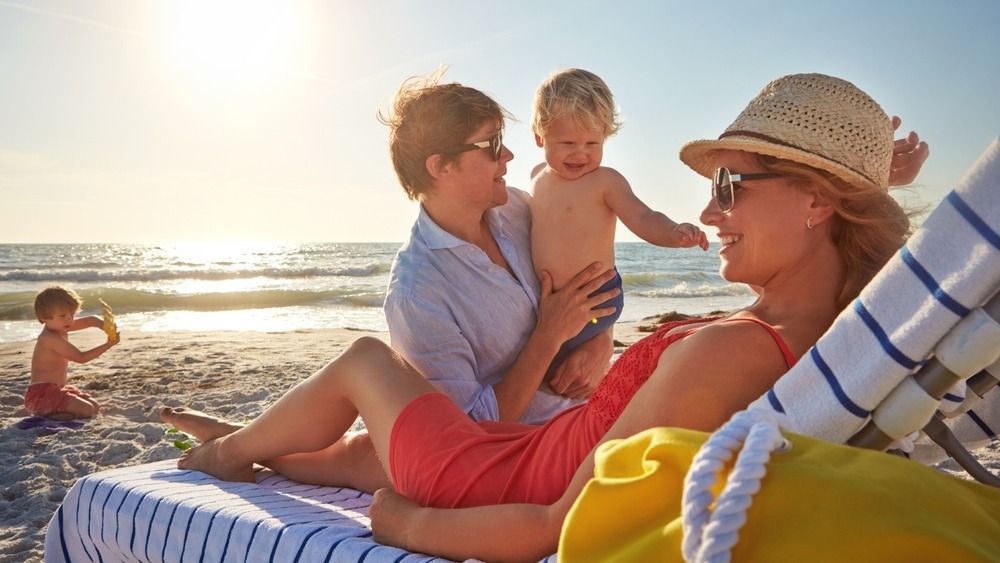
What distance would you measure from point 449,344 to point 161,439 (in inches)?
125

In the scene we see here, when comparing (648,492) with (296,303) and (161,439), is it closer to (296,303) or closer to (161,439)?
(161,439)

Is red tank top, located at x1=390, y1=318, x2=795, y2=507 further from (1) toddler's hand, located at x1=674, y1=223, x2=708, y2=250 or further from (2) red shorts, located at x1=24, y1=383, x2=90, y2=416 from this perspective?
(2) red shorts, located at x1=24, y1=383, x2=90, y2=416

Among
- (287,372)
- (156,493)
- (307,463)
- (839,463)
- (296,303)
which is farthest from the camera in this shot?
(296,303)

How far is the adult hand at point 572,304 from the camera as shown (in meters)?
3.58

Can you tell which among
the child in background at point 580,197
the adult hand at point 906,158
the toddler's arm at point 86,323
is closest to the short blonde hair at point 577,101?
the child in background at point 580,197

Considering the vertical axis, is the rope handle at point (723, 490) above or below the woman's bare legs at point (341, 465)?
above

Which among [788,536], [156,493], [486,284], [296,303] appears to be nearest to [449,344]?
[486,284]

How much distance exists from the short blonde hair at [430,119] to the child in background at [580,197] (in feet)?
1.14

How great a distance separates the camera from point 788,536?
1149mm

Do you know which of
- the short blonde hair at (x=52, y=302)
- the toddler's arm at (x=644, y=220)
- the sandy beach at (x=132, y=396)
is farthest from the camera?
the short blonde hair at (x=52, y=302)

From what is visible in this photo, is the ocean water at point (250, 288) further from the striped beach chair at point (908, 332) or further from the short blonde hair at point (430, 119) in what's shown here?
the striped beach chair at point (908, 332)

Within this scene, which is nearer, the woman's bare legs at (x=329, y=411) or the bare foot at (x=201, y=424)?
the woman's bare legs at (x=329, y=411)

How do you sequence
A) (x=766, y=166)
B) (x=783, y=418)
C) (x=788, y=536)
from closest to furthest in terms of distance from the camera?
(x=788, y=536), (x=783, y=418), (x=766, y=166)

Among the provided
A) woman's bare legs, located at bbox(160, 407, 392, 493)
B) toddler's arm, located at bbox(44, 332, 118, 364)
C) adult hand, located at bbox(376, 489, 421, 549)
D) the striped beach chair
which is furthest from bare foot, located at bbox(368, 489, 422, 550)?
toddler's arm, located at bbox(44, 332, 118, 364)
